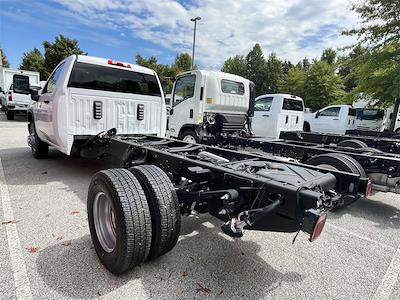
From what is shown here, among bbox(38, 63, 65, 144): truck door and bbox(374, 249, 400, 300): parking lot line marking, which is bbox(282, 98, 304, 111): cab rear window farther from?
bbox(374, 249, 400, 300): parking lot line marking

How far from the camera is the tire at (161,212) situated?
238 cm

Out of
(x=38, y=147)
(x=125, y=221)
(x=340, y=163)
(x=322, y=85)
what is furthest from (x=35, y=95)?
(x=322, y=85)

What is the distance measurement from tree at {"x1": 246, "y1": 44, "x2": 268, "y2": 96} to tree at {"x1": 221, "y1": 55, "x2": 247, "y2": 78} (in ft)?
2.30

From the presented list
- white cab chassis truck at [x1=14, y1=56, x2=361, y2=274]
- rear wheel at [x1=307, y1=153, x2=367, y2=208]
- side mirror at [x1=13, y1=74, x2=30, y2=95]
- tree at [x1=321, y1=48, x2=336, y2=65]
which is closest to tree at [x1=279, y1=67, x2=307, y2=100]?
tree at [x1=321, y1=48, x2=336, y2=65]

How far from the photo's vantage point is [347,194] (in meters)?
3.12

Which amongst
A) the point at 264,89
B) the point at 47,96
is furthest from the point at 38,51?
the point at 47,96

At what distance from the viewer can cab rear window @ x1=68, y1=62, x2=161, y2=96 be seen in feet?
16.5

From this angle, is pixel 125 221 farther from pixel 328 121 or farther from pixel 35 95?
pixel 328 121

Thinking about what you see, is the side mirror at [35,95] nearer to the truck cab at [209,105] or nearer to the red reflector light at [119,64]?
the red reflector light at [119,64]

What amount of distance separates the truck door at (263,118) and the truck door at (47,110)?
6964 millimetres

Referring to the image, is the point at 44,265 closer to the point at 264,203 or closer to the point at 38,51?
the point at 264,203

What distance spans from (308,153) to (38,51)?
171 feet

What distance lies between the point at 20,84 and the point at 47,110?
1492cm

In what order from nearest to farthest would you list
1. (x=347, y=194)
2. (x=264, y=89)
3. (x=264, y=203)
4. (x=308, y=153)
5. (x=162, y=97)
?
(x=264, y=203) < (x=347, y=194) < (x=308, y=153) < (x=162, y=97) < (x=264, y=89)
